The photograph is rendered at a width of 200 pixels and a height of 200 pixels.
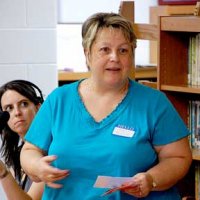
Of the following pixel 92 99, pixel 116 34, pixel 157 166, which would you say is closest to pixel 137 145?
pixel 157 166

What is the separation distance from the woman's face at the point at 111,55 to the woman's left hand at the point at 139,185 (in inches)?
12.1

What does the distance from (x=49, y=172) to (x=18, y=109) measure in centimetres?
67

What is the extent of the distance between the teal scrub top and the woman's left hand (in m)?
0.06

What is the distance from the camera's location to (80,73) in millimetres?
3629

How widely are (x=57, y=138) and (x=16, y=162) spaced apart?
70 centimetres

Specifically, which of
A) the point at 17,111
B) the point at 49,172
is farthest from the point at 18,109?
the point at 49,172

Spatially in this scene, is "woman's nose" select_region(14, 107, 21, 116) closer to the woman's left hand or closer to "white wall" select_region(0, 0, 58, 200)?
"white wall" select_region(0, 0, 58, 200)

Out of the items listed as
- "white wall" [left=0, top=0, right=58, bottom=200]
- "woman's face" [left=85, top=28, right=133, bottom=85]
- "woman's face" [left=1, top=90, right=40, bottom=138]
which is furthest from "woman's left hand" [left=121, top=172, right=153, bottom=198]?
"white wall" [left=0, top=0, right=58, bottom=200]

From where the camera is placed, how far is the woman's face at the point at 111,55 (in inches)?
66.1

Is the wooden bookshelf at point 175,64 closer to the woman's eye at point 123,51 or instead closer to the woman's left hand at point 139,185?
the woman's eye at point 123,51

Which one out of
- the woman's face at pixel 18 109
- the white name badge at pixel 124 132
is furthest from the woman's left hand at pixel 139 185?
the woman's face at pixel 18 109

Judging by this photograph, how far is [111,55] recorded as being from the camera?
5.50 feet

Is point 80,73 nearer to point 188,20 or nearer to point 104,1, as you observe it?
point 104,1

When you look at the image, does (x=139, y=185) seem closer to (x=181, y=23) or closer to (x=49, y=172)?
(x=49, y=172)
